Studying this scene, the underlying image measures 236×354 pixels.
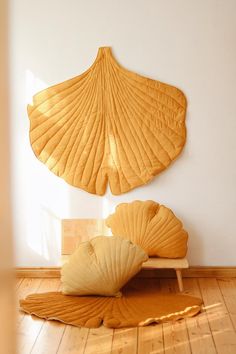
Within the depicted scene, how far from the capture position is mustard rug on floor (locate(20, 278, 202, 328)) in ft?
11.5

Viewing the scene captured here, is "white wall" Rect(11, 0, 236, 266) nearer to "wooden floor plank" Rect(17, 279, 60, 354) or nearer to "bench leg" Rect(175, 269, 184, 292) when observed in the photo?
"bench leg" Rect(175, 269, 184, 292)

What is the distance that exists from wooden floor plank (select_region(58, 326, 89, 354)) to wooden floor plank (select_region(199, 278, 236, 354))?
2.15ft

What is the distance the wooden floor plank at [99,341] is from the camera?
3.10 metres

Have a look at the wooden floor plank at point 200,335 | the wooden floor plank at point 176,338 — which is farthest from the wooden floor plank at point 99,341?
the wooden floor plank at point 200,335

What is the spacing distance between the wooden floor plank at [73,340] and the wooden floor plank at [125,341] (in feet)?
0.50

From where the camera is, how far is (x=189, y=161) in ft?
14.4

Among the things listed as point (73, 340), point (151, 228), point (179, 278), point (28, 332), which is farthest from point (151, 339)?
point (151, 228)

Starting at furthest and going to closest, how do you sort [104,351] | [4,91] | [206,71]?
[206,71]
[104,351]
[4,91]

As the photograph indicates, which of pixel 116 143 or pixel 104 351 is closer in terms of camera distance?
pixel 104 351

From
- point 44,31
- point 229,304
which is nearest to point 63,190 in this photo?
point 44,31

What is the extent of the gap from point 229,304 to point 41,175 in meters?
1.55

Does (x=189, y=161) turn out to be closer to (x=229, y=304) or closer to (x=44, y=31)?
(x=229, y=304)

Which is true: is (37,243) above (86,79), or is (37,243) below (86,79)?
below

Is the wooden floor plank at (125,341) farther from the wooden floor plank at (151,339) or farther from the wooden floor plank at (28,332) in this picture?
the wooden floor plank at (28,332)
